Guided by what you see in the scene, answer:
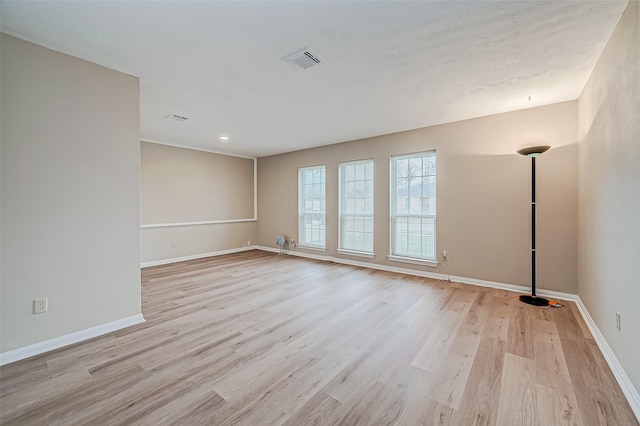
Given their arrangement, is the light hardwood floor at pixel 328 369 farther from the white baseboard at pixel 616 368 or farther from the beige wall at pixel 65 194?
the beige wall at pixel 65 194

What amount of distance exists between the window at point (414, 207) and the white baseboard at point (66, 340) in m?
3.95

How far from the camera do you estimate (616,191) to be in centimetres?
200

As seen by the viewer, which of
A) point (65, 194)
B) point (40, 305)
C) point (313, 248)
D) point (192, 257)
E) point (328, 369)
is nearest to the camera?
point (328, 369)

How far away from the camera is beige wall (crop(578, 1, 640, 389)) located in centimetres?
168

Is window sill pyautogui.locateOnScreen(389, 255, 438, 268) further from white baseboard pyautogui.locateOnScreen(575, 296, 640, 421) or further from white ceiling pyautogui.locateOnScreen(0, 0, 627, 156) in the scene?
white ceiling pyautogui.locateOnScreen(0, 0, 627, 156)

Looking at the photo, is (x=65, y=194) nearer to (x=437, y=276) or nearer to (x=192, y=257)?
(x=192, y=257)

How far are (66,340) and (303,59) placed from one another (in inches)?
128

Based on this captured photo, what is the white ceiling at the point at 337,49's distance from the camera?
183cm

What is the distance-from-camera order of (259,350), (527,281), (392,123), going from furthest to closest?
(392,123)
(527,281)
(259,350)

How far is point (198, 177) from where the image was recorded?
6.09 metres

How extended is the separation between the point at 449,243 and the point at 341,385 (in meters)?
3.18

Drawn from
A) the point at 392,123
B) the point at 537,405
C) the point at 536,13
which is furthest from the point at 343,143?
the point at 537,405

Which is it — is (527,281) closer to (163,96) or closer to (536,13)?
(536,13)

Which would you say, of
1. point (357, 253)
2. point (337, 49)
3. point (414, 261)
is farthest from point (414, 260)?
point (337, 49)
